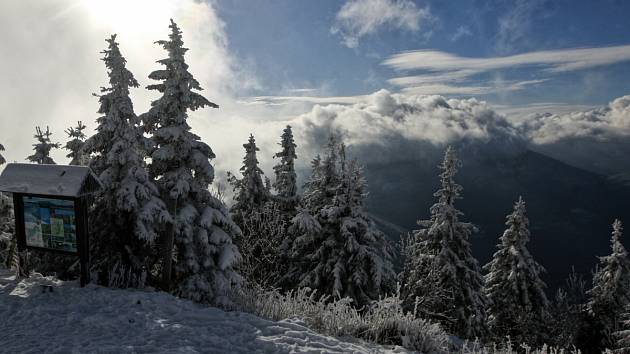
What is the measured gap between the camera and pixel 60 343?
6.12m

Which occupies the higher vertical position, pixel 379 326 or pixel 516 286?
pixel 379 326

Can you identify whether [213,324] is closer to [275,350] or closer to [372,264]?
[275,350]

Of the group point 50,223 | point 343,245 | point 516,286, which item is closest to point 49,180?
point 50,223

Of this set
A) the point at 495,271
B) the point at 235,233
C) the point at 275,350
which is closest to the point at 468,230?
the point at 495,271

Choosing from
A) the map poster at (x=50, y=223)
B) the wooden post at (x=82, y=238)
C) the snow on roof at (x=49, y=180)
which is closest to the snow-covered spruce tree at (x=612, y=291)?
the wooden post at (x=82, y=238)

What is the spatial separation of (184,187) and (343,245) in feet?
36.0

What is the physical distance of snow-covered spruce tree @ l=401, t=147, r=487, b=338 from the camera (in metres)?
24.6

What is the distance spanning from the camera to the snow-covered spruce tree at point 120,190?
11805 millimetres

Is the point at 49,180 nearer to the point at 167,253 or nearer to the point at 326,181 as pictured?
the point at 167,253

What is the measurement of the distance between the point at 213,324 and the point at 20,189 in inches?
253

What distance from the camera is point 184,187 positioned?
43.2 ft

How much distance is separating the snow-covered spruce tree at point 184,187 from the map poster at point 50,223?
3298 mm

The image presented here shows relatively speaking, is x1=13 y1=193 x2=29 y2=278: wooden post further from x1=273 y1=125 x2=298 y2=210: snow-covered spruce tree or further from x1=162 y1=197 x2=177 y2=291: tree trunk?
x1=273 y1=125 x2=298 y2=210: snow-covered spruce tree

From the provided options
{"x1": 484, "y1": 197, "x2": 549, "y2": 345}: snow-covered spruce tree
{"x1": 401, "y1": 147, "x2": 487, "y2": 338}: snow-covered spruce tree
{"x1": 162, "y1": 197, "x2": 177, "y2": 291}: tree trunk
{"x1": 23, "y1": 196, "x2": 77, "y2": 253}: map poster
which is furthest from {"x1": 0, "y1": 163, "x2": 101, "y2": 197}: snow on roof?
{"x1": 484, "y1": 197, "x2": 549, "y2": 345}: snow-covered spruce tree
